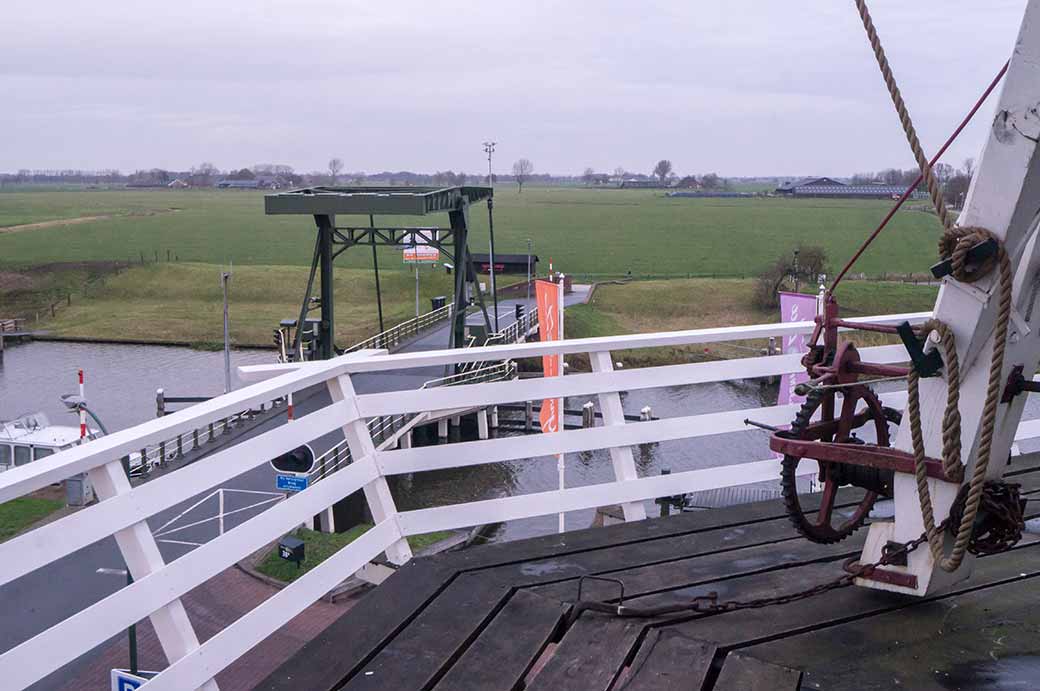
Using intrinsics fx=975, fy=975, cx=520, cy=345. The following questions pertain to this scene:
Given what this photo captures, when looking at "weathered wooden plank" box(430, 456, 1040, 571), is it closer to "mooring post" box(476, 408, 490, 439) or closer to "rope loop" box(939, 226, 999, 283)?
"rope loop" box(939, 226, 999, 283)

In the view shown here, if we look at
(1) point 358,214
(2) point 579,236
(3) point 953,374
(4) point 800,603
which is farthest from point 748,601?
(2) point 579,236

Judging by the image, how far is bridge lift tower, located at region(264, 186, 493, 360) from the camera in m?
24.3

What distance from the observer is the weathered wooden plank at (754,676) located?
245cm

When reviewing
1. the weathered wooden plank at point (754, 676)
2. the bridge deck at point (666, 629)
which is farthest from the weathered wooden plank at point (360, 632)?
the weathered wooden plank at point (754, 676)

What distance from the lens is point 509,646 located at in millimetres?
2691

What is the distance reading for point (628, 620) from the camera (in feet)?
9.27

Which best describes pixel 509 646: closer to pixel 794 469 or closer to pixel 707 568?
pixel 707 568

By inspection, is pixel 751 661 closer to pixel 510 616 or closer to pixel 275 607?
pixel 510 616

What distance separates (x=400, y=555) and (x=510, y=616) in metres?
0.89

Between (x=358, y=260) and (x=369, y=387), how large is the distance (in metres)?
47.7

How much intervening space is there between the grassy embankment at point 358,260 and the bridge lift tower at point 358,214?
1450 centimetres

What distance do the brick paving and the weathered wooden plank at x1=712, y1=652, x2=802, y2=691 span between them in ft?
25.1

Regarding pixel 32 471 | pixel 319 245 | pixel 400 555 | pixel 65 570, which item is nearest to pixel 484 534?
pixel 65 570

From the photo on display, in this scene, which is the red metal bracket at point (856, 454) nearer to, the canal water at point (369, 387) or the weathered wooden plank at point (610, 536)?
the weathered wooden plank at point (610, 536)
